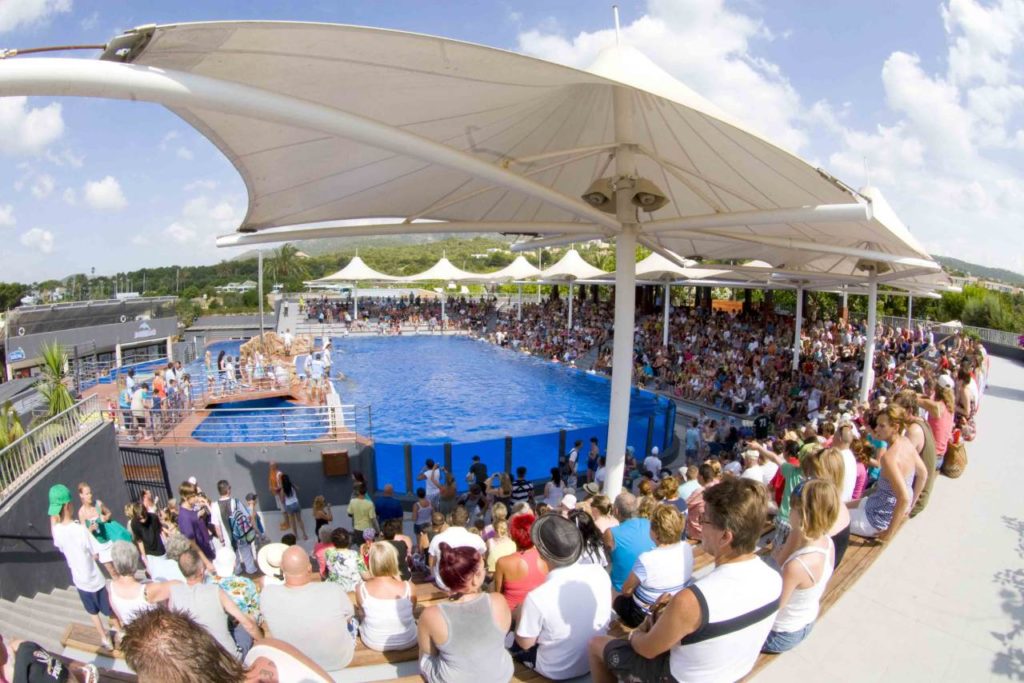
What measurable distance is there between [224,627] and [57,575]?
5.83 metres

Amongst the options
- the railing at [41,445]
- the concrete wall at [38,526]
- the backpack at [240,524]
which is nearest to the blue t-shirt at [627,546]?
the backpack at [240,524]

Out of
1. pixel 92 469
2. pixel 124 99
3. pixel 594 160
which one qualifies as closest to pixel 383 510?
pixel 92 469

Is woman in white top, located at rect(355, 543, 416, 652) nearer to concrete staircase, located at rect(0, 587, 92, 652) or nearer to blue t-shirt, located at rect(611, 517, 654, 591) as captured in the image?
blue t-shirt, located at rect(611, 517, 654, 591)

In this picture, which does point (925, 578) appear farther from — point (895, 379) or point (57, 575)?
point (895, 379)

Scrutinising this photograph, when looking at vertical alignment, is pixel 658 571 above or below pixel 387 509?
above

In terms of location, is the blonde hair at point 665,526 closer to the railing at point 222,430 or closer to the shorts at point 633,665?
the shorts at point 633,665

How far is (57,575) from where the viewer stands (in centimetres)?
696

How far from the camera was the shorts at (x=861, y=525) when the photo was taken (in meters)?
4.06

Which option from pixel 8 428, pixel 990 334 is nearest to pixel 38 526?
pixel 8 428

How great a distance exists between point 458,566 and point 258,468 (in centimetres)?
890

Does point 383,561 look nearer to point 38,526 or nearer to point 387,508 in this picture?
point 387,508

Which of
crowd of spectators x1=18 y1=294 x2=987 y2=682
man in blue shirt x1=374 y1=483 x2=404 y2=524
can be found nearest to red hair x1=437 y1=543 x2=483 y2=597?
crowd of spectators x1=18 y1=294 x2=987 y2=682

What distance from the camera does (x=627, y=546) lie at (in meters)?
3.46

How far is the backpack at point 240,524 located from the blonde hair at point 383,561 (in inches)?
188
